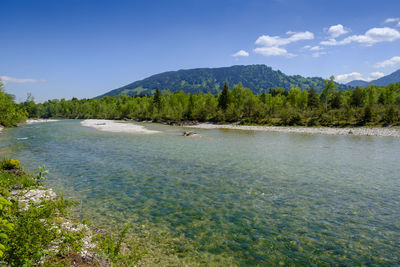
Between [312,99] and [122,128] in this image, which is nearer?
[122,128]

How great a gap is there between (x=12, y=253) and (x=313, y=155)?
112 ft

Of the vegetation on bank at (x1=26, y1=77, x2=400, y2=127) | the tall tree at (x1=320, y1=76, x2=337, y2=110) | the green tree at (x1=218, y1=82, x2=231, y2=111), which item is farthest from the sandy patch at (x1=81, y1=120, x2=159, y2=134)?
the tall tree at (x1=320, y1=76, x2=337, y2=110)

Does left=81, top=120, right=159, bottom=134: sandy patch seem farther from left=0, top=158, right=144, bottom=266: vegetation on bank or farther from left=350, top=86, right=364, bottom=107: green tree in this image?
left=350, top=86, right=364, bottom=107: green tree

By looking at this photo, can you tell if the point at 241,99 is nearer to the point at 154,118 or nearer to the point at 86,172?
the point at 154,118

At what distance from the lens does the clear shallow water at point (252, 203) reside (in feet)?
34.4

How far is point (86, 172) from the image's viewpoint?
22.7 metres

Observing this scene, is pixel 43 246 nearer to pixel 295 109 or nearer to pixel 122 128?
pixel 122 128

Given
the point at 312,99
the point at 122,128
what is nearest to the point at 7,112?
the point at 122,128

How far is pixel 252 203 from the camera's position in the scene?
1552 centimetres

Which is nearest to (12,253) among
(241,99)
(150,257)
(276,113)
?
(150,257)

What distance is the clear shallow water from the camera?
1050 centimetres

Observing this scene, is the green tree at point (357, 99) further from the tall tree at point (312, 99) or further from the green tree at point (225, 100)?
the green tree at point (225, 100)

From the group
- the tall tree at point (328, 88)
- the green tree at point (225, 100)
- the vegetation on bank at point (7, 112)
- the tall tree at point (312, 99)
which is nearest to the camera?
the vegetation on bank at point (7, 112)

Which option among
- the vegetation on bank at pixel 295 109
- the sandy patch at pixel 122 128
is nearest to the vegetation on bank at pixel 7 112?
the vegetation on bank at pixel 295 109
